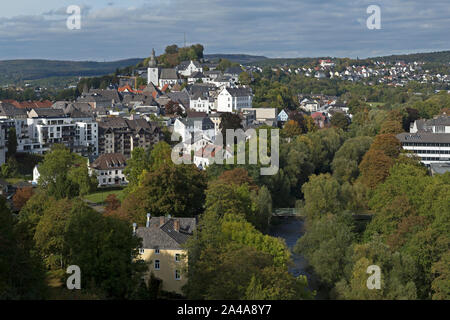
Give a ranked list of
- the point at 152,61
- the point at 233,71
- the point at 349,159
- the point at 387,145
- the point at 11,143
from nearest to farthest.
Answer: the point at 387,145
the point at 349,159
the point at 11,143
the point at 233,71
the point at 152,61

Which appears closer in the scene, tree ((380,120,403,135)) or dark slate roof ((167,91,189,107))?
tree ((380,120,403,135))

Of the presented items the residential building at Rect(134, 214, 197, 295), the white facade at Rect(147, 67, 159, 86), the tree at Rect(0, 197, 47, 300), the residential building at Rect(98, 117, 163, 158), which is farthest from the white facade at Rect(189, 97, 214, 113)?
the tree at Rect(0, 197, 47, 300)

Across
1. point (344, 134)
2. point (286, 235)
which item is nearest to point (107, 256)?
point (286, 235)

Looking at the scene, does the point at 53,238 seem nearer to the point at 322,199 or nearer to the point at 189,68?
the point at 322,199

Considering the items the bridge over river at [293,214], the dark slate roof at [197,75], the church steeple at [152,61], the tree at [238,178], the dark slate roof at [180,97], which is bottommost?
the bridge over river at [293,214]

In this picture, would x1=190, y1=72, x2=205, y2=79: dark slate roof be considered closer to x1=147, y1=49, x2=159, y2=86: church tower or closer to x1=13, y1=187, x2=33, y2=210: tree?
x1=147, y1=49, x2=159, y2=86: church tower

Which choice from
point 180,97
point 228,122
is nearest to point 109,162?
point 228,122

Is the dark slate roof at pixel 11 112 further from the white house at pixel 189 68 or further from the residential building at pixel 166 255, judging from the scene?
the white house at pixel 189 68

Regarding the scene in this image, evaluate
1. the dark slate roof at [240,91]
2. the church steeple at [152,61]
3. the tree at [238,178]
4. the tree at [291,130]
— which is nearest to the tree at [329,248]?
the tree at [238,178]
